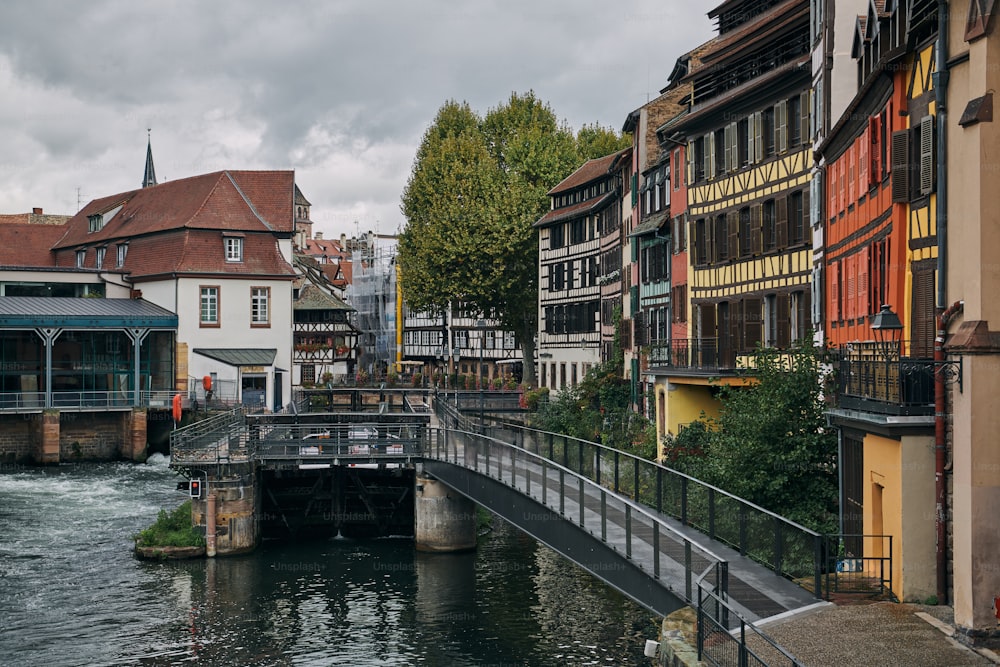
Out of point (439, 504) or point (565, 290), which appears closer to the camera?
point (439, 504)

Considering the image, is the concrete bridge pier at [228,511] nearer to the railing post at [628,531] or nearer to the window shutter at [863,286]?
the railing post at [628,531]

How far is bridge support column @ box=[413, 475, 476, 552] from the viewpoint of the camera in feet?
115

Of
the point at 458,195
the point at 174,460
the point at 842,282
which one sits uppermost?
the point at 458,195

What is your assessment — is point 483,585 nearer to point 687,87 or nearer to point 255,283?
point 687,87

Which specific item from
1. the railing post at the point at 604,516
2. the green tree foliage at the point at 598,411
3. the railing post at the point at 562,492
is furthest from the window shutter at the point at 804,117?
the green tree foliage at the point at 598,411

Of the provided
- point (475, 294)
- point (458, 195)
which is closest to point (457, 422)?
point (475, 294)

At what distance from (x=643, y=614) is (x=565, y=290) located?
3968 centimetres

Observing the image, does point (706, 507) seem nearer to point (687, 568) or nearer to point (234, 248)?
point (687, 568)

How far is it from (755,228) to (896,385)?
17.9 metres

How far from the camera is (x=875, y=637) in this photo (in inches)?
581

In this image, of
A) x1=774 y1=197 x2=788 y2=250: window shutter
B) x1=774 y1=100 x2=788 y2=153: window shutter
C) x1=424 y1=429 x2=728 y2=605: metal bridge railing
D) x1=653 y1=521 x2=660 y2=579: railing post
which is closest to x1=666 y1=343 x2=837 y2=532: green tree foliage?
A: x1=424 y1=429 x2=728 y2=605: metal bridge railing

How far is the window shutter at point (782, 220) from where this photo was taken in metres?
32.2

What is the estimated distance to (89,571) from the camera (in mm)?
31672

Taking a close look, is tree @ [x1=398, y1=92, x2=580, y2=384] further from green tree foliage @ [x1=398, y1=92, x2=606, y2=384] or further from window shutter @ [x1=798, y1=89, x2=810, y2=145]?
window shutter @ [x1=798, y1=89, x2=810, y2=145]
